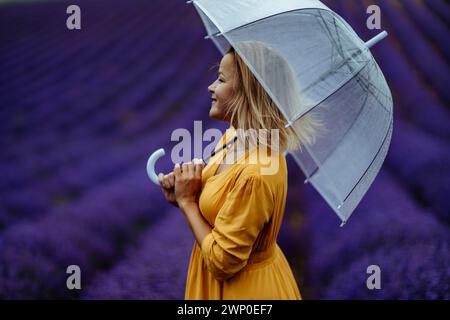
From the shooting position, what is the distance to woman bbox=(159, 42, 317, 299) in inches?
66.4

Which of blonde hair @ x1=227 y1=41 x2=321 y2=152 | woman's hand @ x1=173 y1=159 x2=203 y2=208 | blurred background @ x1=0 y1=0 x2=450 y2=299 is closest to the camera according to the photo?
blonde hair @ x1=227 y1=41 x2=321 y2=152

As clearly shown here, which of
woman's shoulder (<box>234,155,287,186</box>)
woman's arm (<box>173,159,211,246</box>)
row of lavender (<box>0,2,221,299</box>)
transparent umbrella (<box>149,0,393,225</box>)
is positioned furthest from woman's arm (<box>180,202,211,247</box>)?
row of lavender (<box>0,2,221,299</box>)

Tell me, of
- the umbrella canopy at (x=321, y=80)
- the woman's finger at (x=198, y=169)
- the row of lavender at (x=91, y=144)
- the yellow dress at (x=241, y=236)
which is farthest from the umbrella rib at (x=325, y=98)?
the row of lavender at (x=91, y=144)

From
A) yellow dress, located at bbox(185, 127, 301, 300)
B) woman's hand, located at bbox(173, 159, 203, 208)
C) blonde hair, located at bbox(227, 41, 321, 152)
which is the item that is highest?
blonde hair, located at bbox(227, 41, 321, 152)

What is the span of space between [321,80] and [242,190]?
411 mm

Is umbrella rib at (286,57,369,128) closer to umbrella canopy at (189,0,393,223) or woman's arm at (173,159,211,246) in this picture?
umbrella canopy at (189,0,393,223)

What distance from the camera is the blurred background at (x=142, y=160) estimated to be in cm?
320

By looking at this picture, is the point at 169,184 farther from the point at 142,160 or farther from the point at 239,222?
the point at 142,160

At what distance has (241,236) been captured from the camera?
1.69m

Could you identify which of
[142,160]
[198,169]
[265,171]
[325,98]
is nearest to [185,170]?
[198,169]

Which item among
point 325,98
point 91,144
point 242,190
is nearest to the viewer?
point 242,190

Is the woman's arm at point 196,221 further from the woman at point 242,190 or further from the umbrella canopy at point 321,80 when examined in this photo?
the umbrella canopy at point 321,80

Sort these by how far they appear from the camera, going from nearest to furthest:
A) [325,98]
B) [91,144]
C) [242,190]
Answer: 1. [242,190]
2. [325,98]
3. [91,144]

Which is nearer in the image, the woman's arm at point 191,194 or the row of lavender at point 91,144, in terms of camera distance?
the woman's arm at point 191,194
